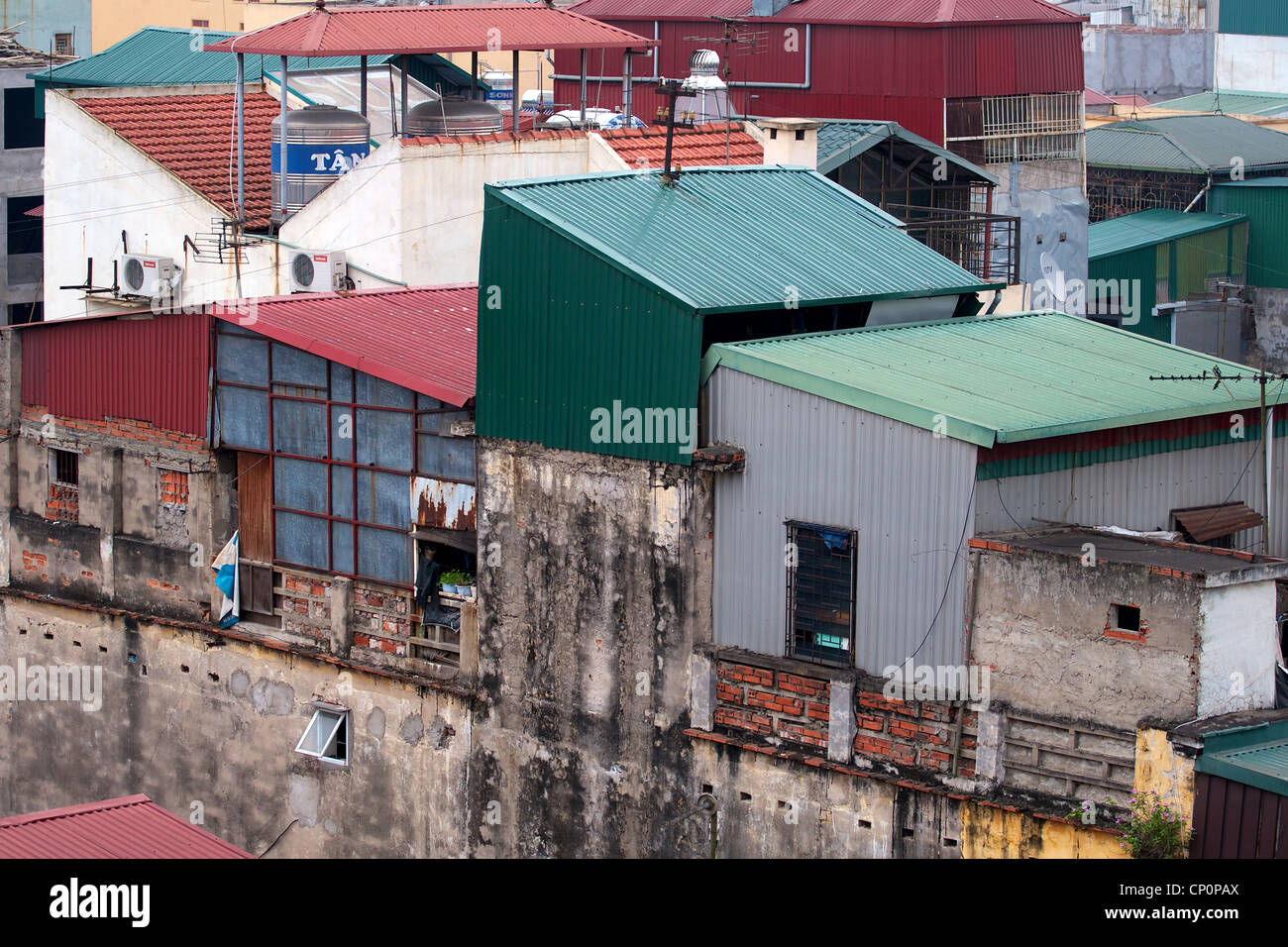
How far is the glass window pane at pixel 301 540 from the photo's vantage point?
2697cm

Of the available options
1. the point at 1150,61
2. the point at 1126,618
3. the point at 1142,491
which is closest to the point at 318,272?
the point at 1142,491

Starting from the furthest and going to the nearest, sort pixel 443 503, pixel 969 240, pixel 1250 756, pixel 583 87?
pixel 583 87 < pixel 969 240 < pixel 443 503 < pixel 1250 756

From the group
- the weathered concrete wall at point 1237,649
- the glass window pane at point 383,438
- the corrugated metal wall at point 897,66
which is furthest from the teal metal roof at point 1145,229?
the weathered concrete wall at point 1237,649

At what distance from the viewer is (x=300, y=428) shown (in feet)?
88.1

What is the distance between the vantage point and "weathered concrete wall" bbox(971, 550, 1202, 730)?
19281 millimetres

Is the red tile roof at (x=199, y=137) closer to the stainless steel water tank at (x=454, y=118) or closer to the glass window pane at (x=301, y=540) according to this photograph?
the stainless steel water tank at (x=454, y=118)

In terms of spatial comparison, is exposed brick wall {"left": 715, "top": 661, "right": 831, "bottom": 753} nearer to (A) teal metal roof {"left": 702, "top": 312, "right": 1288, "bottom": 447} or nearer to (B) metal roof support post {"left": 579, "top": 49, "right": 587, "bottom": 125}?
(A) teal metal roof {"left": 702, "top": 312, "right": 1288, "bottom": 447}

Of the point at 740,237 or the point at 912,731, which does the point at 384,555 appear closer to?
the point at 740,237

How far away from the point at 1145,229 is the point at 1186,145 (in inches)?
195

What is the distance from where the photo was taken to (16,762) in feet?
98.1

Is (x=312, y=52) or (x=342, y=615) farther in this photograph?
(x=312, y=52)

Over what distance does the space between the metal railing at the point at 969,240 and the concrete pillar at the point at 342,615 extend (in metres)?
13.2

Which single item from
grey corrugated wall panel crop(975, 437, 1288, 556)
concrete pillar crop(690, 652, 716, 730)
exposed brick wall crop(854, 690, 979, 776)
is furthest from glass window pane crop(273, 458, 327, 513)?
grey corrugated wall panel crop(975, 437, 1288, 556)

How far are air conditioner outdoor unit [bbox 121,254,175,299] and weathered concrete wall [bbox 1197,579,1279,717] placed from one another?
67.7 ft
